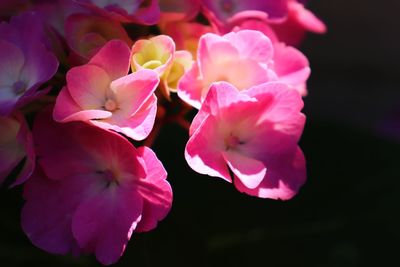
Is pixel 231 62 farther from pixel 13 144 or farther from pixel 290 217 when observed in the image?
pixel 290 217

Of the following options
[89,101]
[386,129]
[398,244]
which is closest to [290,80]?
[89,101]

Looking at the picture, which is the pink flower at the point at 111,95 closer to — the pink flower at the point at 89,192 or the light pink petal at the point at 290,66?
the pink flower at the point at 89,192

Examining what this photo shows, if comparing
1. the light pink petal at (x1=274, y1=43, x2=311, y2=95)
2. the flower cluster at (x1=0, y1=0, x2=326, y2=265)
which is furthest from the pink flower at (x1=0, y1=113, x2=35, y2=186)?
the light pink petal at (x1=274, y1=43, x2=311, y2=95)

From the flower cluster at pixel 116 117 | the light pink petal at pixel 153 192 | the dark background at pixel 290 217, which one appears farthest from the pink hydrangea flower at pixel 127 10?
the dark background at pixel 290 217

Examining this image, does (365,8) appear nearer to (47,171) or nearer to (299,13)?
(299,13)

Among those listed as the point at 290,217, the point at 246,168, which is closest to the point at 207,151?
the point at 246,168

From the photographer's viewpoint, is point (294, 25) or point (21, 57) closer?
point (21, 57)
